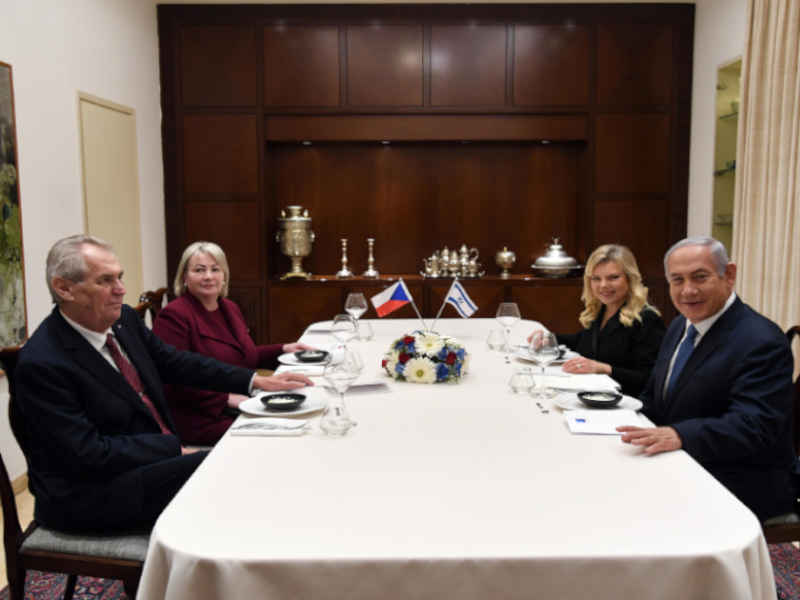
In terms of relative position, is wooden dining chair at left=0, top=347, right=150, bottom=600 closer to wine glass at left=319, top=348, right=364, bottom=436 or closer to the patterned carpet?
wine glass at left=319, top=348, right=364, bottom=436

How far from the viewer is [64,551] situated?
1.80m

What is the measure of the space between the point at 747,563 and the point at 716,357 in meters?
0.82

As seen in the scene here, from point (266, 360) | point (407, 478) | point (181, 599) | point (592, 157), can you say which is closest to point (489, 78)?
point (592, 157)

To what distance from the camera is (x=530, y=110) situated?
5.46 m

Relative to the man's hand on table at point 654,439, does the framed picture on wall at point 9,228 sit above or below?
above

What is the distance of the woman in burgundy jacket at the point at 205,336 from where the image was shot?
274 centimetres

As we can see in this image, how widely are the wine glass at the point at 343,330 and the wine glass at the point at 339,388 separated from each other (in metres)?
0.91

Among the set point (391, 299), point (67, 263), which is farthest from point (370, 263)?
point (67, 263)

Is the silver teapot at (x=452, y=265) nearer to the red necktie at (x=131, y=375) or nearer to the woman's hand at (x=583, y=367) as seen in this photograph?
the woman's hand at (x=583, y=367)

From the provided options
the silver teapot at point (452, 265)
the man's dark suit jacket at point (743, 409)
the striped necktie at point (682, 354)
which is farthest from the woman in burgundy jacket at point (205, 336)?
the silver teapot at point (452, 265)

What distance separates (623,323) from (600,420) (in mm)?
1055

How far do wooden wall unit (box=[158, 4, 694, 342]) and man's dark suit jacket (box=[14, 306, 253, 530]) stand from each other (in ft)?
11.8

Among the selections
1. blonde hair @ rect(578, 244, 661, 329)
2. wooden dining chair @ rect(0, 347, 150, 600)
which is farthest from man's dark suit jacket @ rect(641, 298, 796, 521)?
wooden dining chair @ rect(0, 347, 150, 600)

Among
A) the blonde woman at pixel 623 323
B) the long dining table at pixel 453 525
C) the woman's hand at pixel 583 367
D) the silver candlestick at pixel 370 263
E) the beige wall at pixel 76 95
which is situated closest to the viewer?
the long dining table at pixel 453 525
